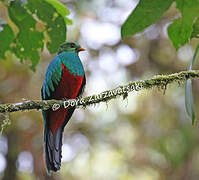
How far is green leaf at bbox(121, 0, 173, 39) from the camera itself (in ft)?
4.99

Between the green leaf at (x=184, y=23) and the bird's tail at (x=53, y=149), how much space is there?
1.75 meters

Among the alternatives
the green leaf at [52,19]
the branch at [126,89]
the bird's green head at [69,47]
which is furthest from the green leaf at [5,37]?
the bird's green head at [69,47]

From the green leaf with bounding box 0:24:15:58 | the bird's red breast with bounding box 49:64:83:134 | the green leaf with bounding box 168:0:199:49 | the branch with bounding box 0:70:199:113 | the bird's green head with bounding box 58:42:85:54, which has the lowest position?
the green leaf with bounding box 168:0:199:49

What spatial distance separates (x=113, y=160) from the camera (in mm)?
8508

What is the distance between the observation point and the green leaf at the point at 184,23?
1396mm

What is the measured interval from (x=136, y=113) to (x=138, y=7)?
6490 millimetres

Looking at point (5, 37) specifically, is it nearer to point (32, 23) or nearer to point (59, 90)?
point (32, 23)

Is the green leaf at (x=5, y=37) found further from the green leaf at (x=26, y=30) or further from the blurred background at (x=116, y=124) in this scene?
the blurred background at (x=116, y=124)

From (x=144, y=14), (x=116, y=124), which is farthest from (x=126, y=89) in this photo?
(x=116, y=124)

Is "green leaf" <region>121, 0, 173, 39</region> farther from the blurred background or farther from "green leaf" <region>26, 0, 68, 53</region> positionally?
the blurred background

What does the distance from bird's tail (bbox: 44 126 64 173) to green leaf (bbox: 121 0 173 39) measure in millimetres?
1764

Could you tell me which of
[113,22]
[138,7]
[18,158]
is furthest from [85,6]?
[138,7]

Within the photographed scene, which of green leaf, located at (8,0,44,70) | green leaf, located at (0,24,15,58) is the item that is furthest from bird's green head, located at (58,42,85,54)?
green leaf, located at (0,24,15,58)

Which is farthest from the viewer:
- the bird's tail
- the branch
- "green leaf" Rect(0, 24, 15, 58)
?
the bird's tail
